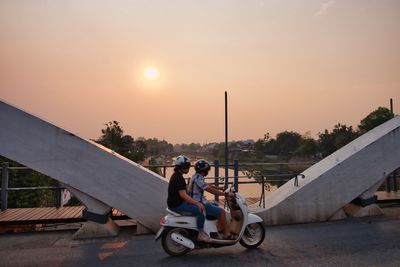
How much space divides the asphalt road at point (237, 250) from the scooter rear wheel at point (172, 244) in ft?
0.33

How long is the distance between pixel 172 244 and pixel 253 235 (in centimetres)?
145

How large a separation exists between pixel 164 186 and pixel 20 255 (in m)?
2.79

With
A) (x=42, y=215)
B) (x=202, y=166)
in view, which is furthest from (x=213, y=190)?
(x=42, y=215)

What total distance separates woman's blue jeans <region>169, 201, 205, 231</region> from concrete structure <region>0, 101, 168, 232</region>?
1524 mm

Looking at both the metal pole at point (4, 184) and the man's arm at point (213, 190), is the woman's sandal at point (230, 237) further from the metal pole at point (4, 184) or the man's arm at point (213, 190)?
the metal pole at point (4, 184)

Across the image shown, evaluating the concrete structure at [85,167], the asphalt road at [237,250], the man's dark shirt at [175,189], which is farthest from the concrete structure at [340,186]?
the man's dark shirt at [175,189]

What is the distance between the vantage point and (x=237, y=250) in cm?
583

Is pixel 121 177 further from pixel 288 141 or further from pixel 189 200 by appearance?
pixel 288 141

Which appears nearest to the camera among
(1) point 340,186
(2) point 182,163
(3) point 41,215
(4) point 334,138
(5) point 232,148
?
(2) point 182,163

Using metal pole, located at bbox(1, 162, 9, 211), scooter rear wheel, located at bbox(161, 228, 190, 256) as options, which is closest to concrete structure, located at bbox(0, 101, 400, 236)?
scooter rear wheel, located at bbox(161, 228, 190, 256)

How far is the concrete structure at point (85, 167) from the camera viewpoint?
6.48 metres

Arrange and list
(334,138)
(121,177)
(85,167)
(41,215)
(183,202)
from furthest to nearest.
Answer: (334,138), (41,215), (121,177), (85,167), (183,202)

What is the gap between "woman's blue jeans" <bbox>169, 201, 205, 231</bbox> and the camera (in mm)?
5410

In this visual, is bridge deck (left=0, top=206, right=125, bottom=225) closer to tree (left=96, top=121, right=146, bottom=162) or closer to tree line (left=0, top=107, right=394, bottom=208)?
tree line (left=0, top=107, right=394, bottom=208)
